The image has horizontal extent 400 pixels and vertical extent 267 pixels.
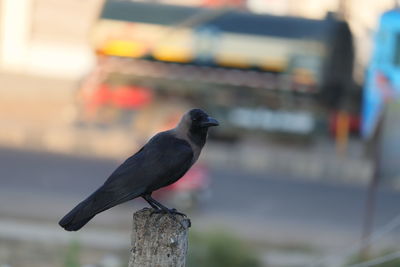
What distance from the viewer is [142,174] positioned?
4.38 metres

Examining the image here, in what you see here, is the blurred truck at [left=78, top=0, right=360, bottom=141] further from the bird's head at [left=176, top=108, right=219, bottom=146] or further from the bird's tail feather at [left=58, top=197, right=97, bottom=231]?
the bird's tail feather at [left=58, top=197, right=97, bottom=231]

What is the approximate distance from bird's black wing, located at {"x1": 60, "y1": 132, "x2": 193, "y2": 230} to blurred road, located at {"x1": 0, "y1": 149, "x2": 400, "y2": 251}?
758cm

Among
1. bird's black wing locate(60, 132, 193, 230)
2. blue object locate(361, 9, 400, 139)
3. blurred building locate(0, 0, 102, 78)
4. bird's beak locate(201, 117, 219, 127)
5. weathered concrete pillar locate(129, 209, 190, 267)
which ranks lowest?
weathered concrete pillar locate(129, 209, 190, 267)

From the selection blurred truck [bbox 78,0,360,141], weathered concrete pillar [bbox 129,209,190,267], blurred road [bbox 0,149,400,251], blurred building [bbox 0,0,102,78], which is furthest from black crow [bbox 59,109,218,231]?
blurred building [bbox 0,0,102,78]

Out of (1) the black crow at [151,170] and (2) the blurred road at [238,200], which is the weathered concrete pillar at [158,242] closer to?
(1) the black crow at [151,170]

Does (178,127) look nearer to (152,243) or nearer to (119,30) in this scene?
(152,243)

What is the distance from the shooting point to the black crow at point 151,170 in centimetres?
408

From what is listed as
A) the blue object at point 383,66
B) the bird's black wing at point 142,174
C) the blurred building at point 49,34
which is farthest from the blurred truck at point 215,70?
the bird's black wing at point 142,174

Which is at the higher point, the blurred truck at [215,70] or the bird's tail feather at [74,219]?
the blurred truck at [215,70]

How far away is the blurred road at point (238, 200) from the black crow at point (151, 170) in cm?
751

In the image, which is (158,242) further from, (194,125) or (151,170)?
(194,125)

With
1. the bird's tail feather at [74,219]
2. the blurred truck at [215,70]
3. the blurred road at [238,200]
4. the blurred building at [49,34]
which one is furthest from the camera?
the blurred building at [49,34]

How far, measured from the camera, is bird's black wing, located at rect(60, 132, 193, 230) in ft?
13.4

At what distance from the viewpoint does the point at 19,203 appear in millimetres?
14500
